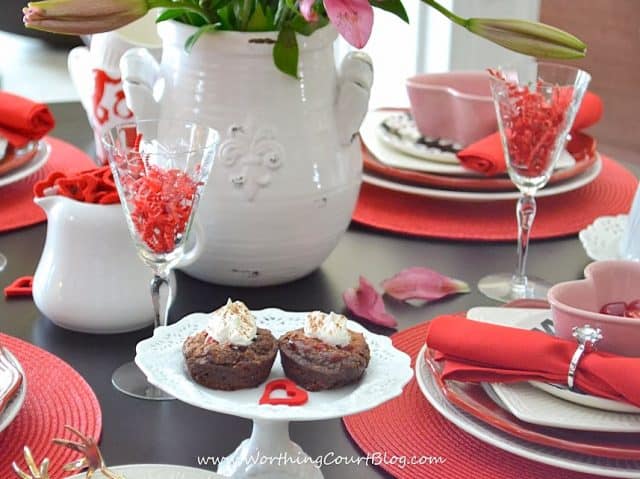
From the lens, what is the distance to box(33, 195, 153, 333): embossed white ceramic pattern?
1.08m

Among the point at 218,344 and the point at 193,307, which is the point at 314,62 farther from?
the point at 218,344

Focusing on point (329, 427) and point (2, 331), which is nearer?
point (329, 427)

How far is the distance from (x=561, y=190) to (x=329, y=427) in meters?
0.63

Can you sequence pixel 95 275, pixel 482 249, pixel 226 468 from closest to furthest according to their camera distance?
pixel 226 468
pixel 95 275
pixel 482 249

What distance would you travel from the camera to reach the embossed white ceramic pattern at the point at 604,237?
4.20ft

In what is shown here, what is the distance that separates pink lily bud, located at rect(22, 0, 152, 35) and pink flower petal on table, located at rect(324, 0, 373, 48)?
204mm

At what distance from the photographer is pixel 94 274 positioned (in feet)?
3.54

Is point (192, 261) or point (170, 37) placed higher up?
point (170, 37)

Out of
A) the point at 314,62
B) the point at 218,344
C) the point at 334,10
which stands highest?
the point at 334,10

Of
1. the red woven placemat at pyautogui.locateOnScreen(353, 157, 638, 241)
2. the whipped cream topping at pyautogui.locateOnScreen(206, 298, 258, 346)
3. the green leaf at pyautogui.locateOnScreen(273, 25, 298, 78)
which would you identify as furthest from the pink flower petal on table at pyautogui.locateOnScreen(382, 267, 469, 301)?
the whipped cream topping at pyautogui.locateOnScreen(206, 298, 258, 346)

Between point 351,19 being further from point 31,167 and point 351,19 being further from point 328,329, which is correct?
point 31,167

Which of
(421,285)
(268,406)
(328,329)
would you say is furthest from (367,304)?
(268,406)

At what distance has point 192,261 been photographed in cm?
109

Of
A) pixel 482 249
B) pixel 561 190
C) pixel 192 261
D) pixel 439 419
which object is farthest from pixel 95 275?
pixel 561 190
